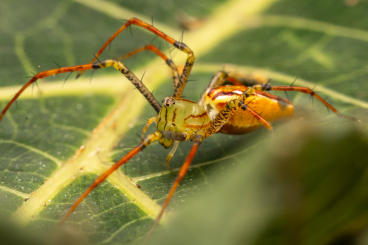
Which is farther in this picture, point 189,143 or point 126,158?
point 189,143

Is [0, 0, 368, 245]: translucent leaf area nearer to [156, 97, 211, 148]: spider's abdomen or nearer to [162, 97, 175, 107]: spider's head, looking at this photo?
[156, 97, 211, 148]: spider's abdomen

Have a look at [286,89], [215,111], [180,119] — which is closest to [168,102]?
[180,119]

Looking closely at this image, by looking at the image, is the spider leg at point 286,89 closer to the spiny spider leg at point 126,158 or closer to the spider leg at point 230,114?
the spider leg at point 230,114

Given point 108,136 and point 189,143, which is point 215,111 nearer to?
point 189,143

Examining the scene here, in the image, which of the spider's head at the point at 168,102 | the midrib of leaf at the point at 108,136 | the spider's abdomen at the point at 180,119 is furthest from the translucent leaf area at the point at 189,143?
the spider's head at the point at 168,102

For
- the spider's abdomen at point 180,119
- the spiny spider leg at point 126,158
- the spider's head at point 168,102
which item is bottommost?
the spiny spider leg at point 126,158

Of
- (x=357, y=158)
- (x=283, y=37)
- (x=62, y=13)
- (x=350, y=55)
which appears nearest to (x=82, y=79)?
(x=62, y=13)

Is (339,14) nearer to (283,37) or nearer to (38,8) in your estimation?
(283,37)

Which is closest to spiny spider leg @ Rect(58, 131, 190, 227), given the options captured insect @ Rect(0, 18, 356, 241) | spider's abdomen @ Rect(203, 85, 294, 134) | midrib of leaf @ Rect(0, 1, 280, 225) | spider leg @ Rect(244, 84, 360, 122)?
captured insect @ Rect(0, 18, 356, 241)
